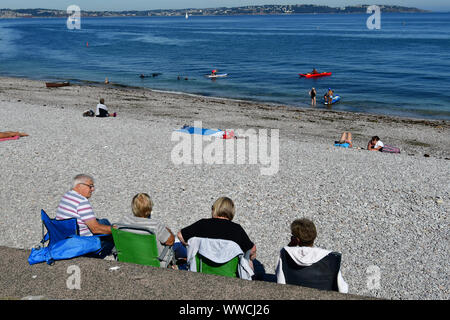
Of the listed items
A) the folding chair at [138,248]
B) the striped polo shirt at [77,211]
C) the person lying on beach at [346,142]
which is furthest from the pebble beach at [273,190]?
the folding chair at [138,248]

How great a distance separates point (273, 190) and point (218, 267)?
471cm

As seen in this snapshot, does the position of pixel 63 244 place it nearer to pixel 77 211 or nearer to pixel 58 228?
pixel 58 228

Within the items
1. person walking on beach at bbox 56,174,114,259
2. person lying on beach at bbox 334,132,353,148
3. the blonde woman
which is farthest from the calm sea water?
person walking on beach at bbox 56,174,114,259

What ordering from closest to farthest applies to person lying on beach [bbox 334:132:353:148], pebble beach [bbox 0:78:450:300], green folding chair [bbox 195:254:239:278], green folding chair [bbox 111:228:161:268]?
1. green folding chair [bbox 195:254:239:278]
2. green folding chair [bbox 111:228:161:268]
3. pebble beach [bbox 0:78:450:300]
4. person lying on beach [bbox 334:132:353:148]

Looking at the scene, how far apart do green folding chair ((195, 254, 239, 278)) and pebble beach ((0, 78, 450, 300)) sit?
147 cm

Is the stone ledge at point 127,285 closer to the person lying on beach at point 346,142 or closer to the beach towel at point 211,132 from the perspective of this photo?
the beach towel at point 211,132

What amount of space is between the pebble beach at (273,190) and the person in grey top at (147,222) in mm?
1876

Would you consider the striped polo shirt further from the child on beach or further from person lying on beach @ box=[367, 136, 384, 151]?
person lying on beach @ box=[367, 136, 384, 151]

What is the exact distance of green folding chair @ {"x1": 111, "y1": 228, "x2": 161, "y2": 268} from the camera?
509 centimetres

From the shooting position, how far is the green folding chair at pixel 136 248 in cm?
509

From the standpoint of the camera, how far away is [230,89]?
32531 mm

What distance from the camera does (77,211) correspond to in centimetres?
570

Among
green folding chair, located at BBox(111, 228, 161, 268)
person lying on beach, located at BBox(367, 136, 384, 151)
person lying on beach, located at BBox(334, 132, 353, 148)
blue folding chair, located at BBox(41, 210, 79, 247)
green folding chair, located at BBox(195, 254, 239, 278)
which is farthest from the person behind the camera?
person lying on beach, located at BBox(334, 132, 353, 148)
